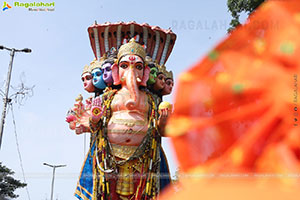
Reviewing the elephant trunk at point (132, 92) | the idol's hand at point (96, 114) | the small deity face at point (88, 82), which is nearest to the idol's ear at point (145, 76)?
the elephant trunk at point (132, 92)

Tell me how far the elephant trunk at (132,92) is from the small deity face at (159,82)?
937 mm

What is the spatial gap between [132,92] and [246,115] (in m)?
6.48

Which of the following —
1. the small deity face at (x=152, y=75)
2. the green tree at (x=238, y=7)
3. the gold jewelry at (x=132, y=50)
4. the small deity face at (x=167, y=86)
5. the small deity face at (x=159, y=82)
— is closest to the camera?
the green tree at (x=238, y=7)

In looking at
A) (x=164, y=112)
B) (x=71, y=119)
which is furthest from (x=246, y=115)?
(x=71, y=119)

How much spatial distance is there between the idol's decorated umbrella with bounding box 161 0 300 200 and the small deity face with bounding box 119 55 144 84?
648cm

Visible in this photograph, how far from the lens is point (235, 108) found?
1.33 m

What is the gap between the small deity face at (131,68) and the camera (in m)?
7.92

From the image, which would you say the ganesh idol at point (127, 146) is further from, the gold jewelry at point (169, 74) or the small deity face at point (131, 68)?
the gold jewelry at point (169, 74)

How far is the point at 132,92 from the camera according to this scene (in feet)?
25.3

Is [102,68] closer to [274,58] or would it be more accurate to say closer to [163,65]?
[163,65]

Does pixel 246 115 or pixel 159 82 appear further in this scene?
pixel 159 82

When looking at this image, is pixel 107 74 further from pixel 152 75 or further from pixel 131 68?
pixel 152 75

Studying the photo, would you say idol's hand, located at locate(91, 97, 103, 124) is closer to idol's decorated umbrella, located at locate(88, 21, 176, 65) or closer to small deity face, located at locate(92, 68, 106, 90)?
small deity face, located at locate(92, 68, 106, 90)

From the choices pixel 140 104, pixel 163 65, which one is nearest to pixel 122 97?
pixel 140 104
